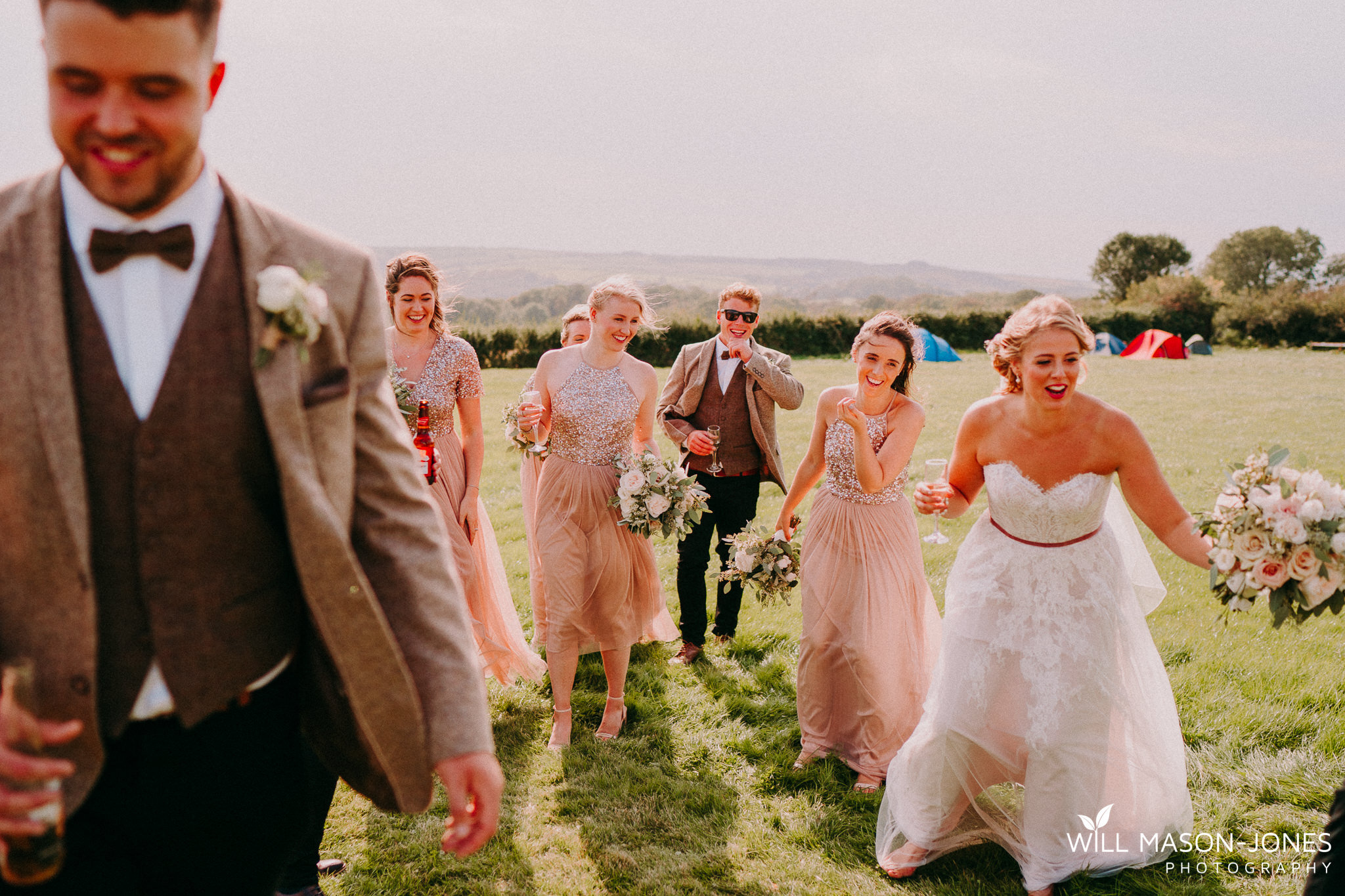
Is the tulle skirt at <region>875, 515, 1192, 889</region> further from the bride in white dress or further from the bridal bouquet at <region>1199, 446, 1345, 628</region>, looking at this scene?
the bridal bouquet at <region>1199, 446, 1345, 628</region>

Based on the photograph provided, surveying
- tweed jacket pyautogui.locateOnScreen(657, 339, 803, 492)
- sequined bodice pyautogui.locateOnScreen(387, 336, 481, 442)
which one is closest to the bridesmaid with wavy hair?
sequined bodice pyautogui.locateOnScreen(387, 336, 481, 442)

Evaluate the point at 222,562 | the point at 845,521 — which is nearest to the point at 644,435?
the point at 845,521

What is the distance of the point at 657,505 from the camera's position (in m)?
5.25

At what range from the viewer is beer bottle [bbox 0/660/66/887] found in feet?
4.80

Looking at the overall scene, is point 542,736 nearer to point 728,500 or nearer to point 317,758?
point 728,500

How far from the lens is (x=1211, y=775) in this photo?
15.2 ft

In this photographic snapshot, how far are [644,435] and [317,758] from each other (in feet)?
13.1

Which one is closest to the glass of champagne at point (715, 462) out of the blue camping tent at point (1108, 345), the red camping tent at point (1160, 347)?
the red camping tent at point (1160, 347)

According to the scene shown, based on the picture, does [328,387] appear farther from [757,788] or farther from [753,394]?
[753,394]

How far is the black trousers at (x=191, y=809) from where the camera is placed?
167 cm

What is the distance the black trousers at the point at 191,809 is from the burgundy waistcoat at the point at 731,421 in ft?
15.9

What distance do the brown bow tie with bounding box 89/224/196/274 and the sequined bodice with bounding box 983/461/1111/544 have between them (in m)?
3.60

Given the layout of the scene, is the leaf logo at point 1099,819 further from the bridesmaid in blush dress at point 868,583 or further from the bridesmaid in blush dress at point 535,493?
the bridesmaid in blush dress at point 535,493

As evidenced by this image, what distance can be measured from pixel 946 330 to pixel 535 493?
43.9 metres
